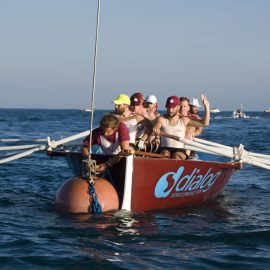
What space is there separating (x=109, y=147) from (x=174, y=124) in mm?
1403

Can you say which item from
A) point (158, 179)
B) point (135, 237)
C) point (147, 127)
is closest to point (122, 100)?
point (147, 127)

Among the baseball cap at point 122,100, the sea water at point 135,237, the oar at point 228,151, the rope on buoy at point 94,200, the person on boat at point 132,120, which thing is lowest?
the sea water at point 135,237

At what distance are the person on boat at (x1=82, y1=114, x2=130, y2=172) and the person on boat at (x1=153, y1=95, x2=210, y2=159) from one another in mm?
1041

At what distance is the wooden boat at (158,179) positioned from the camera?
301 inches

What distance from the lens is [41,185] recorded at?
37.2 ft

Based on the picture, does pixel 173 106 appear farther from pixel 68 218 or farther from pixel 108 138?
pixel 68 218

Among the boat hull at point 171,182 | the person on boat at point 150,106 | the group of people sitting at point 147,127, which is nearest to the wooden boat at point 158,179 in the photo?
the boat hull at point 171,182

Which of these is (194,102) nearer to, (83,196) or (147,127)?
(147,127)

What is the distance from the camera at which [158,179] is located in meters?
7.99

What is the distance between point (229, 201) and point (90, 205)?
3.67m

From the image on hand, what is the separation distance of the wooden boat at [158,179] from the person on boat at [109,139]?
20 centimetres

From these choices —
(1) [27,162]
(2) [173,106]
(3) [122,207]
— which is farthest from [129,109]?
(1) [27,162]

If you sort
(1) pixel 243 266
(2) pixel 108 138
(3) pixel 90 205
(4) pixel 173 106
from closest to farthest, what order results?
1. (1) pixel 243 266
2. (3) pixel 90 205
3. (2) pixel 108 138
4. (4) pixel 173 106

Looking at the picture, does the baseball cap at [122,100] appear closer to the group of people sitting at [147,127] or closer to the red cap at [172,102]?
the group of people sitting at [147,127]
